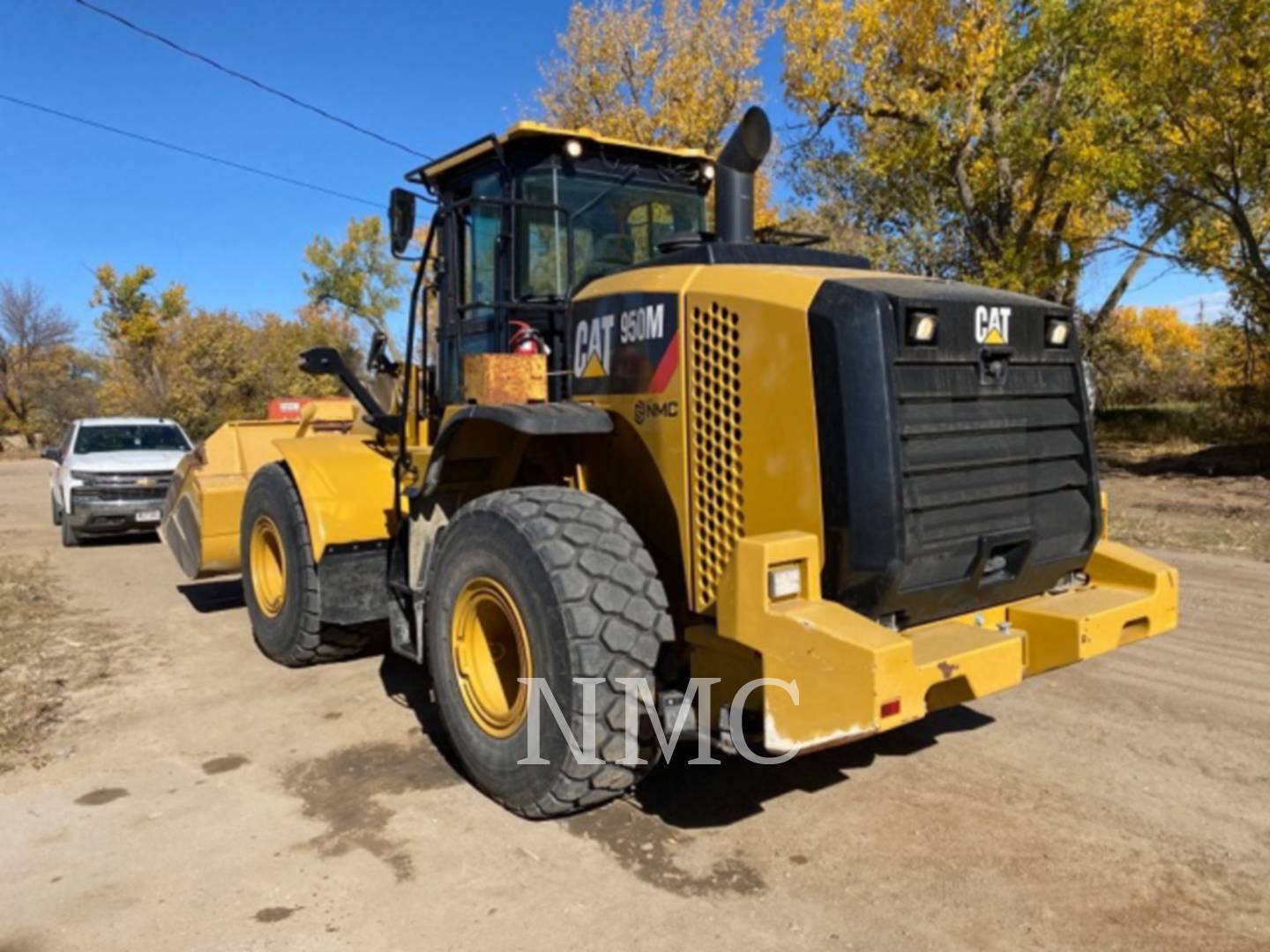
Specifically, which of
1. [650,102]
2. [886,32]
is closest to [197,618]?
[886,32]

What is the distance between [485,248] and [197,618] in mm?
4433

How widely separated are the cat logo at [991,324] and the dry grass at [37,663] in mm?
4580

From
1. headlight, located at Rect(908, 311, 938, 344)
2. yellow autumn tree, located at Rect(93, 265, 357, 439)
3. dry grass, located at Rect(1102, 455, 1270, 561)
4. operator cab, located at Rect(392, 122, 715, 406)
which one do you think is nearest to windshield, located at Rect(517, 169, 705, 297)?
operator cab, located at Rect(392, 122, 715, 406)

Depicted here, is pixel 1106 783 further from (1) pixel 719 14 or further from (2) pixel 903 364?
(1) pixel 719 14

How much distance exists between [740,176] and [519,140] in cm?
115

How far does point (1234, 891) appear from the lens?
3.21 metres

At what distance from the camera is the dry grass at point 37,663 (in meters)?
4.95

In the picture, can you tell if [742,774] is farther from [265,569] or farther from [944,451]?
[265,569]

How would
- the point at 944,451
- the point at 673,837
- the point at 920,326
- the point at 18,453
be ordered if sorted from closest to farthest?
1. the point at 920,326
2. the point at 944,451
3. the point at 673,837
4. the point at 18,453

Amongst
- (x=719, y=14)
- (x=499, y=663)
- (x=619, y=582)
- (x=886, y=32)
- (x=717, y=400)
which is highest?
(x=719, y=14)

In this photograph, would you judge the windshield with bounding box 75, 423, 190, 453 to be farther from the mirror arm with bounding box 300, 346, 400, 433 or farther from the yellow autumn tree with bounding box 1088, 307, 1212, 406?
the yellow autumn tree with bounding box 1088, 307, 1212, 406

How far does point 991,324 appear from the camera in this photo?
3564 mm

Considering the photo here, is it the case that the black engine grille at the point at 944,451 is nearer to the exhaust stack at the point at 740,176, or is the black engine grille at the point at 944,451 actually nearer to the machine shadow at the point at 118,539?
the exhaust stack at the point at 740,176

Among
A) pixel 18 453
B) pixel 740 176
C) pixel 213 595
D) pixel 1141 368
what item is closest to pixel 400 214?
pixel 740 176
